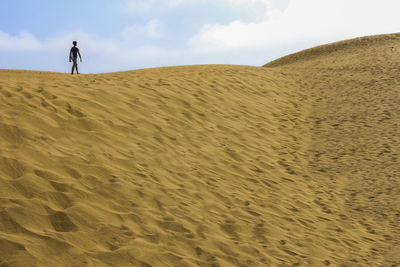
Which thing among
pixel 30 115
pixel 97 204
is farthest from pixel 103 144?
pixel 97 204

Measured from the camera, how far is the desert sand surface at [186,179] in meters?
4.82

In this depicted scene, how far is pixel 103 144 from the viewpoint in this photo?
22.9 feet

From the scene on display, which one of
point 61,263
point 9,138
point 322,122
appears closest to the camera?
point 61,263

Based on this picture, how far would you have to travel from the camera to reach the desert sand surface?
15.8 ft

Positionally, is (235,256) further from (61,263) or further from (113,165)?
(113,165)

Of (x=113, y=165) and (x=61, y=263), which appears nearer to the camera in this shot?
(x=61, y=263)

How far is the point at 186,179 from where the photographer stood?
6.85 metres

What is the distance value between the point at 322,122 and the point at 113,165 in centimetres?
804

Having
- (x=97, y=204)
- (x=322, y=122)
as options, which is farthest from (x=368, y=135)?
(x=97, y=204)

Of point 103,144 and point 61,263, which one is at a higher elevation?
→ point 103,144

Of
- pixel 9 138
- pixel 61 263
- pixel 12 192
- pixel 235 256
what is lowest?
pixel 235 256

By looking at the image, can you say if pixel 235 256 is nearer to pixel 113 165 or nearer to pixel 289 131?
pixel 113 165

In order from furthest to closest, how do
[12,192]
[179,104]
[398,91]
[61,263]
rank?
[398,91] → [179,104] → [12,192] → [61,263]

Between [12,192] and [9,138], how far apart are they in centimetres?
142
